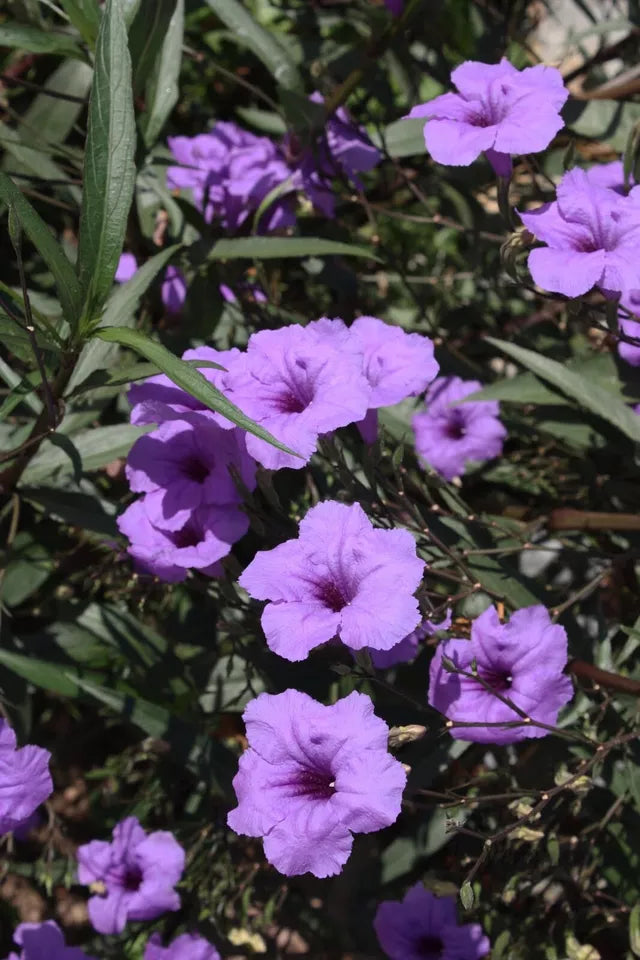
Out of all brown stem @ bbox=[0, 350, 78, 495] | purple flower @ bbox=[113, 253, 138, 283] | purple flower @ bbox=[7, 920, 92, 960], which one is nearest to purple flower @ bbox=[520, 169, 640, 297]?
brown stem @ bbox=[0, 350, 78, 495]

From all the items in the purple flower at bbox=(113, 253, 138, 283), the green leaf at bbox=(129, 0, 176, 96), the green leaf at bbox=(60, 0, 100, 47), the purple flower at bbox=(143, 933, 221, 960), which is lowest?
the purple flower at bbox=(143, 933, 221, 960)

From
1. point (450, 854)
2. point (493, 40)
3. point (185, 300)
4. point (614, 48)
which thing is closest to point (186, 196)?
point (185, 300)

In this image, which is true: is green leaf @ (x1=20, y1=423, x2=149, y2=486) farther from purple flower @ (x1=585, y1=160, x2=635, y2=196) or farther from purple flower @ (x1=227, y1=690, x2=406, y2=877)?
purple flower @ (x1=585, y1=160, x2=635, y2=196)

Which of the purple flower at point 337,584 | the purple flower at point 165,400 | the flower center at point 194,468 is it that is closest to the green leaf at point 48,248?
the purple flower at point 165,400

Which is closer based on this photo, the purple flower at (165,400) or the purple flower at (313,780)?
the purple flower at (313,780)

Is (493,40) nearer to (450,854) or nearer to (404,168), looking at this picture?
(404,168)

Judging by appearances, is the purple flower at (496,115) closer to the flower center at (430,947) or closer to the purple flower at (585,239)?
the purple flower at (585,239)

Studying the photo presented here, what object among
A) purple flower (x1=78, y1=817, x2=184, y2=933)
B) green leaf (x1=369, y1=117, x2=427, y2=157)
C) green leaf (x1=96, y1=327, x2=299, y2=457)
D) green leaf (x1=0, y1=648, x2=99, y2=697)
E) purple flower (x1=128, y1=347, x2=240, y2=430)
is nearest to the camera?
green leaf (x1=96, y1=327, x2=299, y2=457)
